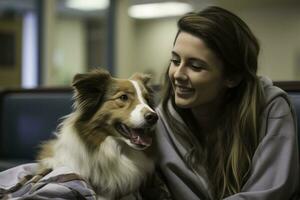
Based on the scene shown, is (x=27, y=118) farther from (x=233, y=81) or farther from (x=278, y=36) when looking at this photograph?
(x=278, y=36)

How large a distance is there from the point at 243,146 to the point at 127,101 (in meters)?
0.44

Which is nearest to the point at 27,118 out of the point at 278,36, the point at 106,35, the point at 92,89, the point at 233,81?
the point at 92,89

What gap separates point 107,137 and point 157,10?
6.03m

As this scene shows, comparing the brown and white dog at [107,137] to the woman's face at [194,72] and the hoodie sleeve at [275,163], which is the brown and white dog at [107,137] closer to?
the woman's face at [194,72]

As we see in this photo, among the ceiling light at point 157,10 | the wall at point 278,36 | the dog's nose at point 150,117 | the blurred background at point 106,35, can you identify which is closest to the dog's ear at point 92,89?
the dog's nose at point 150,117

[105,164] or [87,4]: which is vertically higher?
[87,4]

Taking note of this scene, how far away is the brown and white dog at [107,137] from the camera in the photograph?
1.67 m

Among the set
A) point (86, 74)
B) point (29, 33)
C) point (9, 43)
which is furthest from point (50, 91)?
point (9, 43)

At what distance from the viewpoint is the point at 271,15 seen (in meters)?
6.61

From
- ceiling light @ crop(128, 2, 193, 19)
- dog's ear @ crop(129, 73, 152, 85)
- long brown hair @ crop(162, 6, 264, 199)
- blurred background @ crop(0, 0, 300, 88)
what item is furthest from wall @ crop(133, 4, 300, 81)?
long brown hair @ crop(162, 6, 264, 199)

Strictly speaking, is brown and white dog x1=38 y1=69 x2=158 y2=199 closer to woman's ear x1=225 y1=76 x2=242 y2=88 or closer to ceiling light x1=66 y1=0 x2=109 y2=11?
woman's ear x1=225 y1=76 x2=242 y2=88

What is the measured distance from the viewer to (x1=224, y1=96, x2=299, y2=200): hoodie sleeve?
61.4 inches

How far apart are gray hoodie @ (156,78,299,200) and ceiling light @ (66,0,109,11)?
5.54 meters

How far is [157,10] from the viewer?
752 cm
